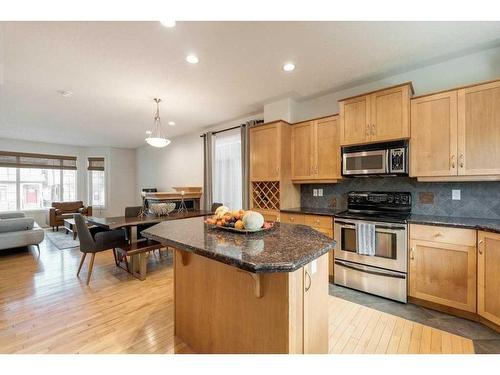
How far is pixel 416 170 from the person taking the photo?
250 cm

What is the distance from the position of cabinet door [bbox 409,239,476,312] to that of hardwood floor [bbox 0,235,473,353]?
1.31 ft

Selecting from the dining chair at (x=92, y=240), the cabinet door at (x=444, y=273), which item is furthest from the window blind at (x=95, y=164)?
the cabinet door at (x=444, y=273)

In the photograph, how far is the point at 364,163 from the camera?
2.83 meters

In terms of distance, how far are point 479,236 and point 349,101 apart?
1.95m

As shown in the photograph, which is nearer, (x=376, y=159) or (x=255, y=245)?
(x=255, y=245)

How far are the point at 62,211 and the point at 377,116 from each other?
8137mm

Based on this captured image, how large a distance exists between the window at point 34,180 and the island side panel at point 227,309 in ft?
26.0

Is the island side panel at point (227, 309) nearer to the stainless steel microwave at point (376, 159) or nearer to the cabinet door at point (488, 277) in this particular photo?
the cabinet door at point (488, 277)

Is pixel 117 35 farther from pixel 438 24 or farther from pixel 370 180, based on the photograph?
pixel 370 180

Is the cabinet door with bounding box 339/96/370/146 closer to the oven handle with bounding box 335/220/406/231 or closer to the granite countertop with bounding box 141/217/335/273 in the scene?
the oven handle with bounding box 335/220/406/231

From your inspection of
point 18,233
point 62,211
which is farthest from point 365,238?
point 62,211

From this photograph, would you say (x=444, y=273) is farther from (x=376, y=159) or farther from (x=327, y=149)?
(x=327, y=149)
